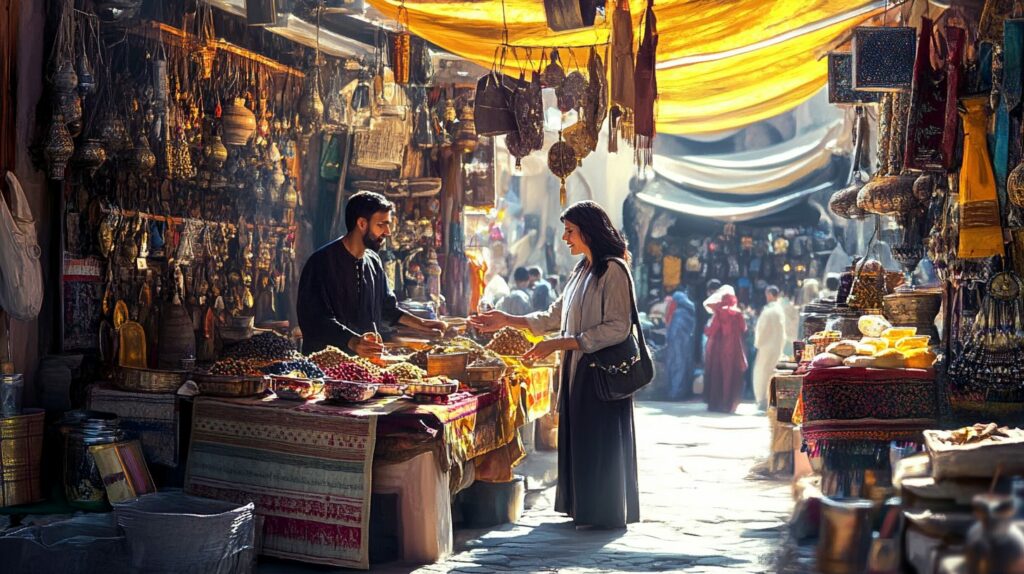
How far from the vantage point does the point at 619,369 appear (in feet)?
22.8

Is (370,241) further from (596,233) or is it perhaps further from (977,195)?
(977,195)

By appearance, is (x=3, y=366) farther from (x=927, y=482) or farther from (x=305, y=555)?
(x=927, y=482)

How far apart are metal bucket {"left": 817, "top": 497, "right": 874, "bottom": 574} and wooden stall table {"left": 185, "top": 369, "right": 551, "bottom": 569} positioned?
232 cm

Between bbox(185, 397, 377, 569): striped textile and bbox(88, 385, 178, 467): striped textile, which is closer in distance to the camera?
bbox(185, 397, 377, 569): striped textile

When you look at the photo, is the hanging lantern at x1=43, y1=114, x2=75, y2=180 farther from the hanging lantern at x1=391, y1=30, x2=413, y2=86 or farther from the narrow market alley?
the narrow market alley

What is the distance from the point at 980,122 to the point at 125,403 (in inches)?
176

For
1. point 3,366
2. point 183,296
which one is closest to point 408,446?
point 3,366

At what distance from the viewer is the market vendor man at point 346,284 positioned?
23.2ft

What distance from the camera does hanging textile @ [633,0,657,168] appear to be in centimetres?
747

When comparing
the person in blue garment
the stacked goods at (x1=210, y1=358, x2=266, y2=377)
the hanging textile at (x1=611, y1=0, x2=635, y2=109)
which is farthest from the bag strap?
the person in blue garment

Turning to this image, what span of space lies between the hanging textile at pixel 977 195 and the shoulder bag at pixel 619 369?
1.78 meters

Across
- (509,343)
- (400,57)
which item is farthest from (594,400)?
(400,57)

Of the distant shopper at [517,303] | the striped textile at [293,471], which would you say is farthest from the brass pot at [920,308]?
the distant shopper at [517,303]

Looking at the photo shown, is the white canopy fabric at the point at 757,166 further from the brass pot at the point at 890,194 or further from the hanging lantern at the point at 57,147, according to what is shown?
the hanging lantern at the point at 57,147
